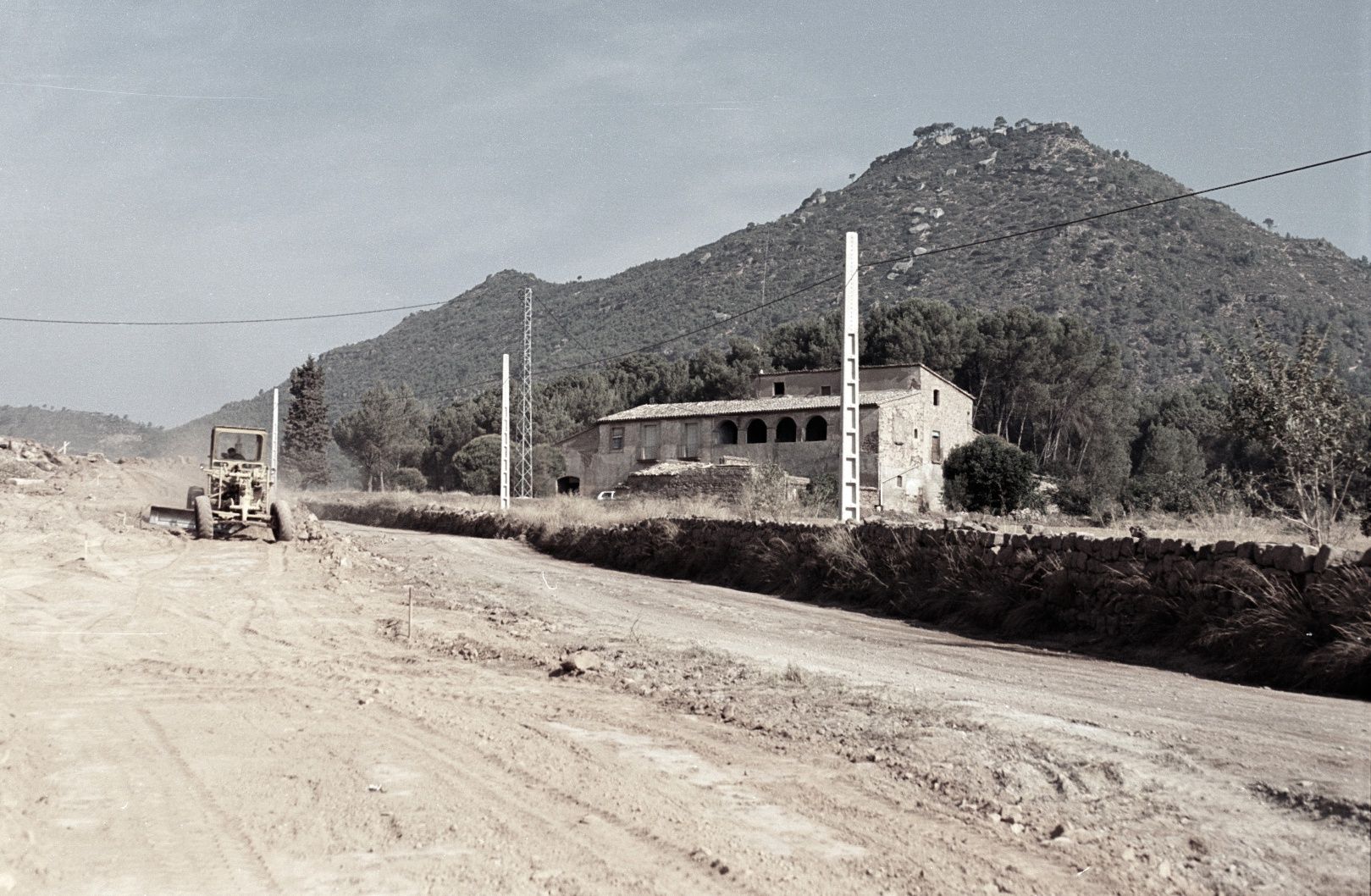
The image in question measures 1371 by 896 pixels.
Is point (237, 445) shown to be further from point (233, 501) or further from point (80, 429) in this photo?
point (80, 429)

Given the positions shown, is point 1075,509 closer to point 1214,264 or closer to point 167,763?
point 167,763

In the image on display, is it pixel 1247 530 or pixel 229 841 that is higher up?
pixel 1247 530

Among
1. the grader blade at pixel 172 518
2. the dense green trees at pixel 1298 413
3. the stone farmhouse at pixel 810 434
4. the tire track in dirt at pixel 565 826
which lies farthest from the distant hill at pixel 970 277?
the tire track in dirt at pixel 565 826

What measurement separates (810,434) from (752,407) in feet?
12.5

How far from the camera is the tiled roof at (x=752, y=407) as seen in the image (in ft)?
183

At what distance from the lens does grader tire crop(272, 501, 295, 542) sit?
24.5 meters

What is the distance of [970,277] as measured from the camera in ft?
348

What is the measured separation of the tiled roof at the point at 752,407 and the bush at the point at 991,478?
5.03 metres

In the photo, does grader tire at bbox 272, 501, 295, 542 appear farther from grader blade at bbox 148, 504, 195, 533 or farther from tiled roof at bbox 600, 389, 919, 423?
tiled roof at bbox 600, 389, 919, 423

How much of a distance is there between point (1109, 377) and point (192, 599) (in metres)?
65.2

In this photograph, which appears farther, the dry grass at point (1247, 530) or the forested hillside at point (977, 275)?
the forested hillside at point (977, 275)

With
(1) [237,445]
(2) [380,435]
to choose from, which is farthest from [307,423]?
(1) [237,445]

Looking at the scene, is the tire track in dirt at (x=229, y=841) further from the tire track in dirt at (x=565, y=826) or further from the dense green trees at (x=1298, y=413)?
the dense green trees at (x=1298, y=413)

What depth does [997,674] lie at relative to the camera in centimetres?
996
